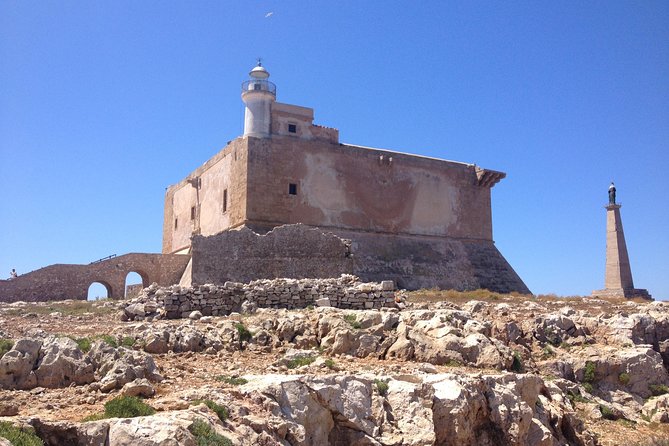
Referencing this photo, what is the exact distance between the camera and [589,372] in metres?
11.6

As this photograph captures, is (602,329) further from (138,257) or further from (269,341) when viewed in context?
(138,257)

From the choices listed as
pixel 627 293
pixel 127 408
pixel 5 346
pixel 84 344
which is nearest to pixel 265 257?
pixel 84 344

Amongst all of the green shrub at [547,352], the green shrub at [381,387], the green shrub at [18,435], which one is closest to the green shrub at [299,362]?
the green shrub at [381,387]

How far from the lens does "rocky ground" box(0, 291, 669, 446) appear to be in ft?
19.2

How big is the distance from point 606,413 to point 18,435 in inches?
378

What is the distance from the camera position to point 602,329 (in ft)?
42.4

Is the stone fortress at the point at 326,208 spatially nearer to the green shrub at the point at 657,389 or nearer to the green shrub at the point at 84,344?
the green shrub at the point at 657,389

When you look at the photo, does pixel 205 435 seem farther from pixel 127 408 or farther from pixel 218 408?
pixel 127 408

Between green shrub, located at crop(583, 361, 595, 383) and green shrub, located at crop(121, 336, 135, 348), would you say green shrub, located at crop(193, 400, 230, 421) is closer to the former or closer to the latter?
green shrub, located at crop(121, 336, 135, 348)

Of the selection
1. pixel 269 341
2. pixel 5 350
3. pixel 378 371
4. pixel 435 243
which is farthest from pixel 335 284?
pixel 435 243

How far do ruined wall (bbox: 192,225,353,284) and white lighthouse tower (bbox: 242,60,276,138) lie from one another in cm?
732

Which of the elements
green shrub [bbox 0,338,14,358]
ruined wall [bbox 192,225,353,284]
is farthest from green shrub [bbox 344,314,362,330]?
ruined wall [bbox 192,225,353,284]

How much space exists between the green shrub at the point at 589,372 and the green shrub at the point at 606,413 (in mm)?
745

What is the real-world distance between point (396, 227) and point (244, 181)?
7.23 metres
